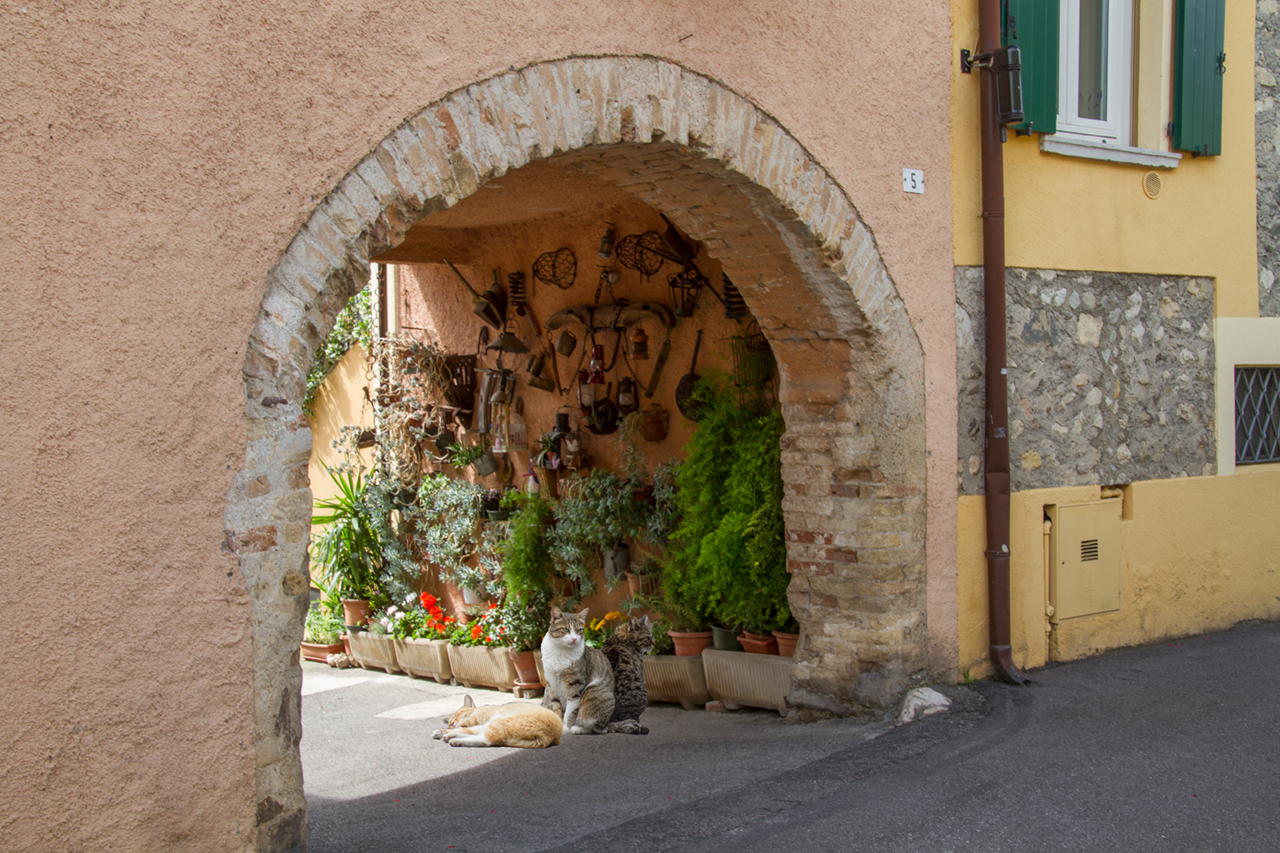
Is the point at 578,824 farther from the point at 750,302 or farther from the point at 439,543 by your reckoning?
the point at 439,543

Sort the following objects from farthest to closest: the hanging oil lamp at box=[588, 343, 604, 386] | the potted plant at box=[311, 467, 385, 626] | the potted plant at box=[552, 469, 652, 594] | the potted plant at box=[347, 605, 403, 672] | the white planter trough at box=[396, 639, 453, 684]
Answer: the potted plant at box=[311, 467, 385, 626] → the potted plant at box=[347, 605, 403, 672] → the white planter trough at box=[396, 639, 453, 684] → the hanging oil lamp at box=[588, 343, 604, 386] → the potted plant at box=[552, 469, 652, 594]

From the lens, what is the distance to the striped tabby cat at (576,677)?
212 inches

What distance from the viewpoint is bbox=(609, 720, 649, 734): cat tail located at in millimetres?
5328

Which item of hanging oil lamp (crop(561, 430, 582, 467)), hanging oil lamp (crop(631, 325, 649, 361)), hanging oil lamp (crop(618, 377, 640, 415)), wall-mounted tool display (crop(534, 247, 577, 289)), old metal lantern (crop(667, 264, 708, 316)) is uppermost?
wall-mounted tool display (crop(534, 247, 577, 289))

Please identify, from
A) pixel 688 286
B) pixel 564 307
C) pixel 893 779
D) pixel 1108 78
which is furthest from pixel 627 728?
pixel 1108 78

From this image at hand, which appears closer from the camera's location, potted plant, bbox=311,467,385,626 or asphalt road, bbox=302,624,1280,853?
asphalt road, bbox=302,624,1280,853

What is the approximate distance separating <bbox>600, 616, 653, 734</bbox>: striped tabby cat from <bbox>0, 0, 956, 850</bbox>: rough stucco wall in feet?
9.08

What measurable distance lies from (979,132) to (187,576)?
424 cm

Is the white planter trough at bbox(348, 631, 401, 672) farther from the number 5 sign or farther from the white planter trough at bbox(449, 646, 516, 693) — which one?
the number 5 sign

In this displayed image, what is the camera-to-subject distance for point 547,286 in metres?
7.25

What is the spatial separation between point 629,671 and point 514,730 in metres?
0.75

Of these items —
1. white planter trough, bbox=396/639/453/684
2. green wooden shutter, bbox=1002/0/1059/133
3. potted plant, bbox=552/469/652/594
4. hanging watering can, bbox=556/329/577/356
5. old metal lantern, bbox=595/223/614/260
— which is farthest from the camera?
white planter trough, bbox=396/639/453/684

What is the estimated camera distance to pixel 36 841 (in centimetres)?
254

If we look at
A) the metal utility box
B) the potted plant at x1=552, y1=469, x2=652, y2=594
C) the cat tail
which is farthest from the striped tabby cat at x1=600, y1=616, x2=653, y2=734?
the metal utility box
